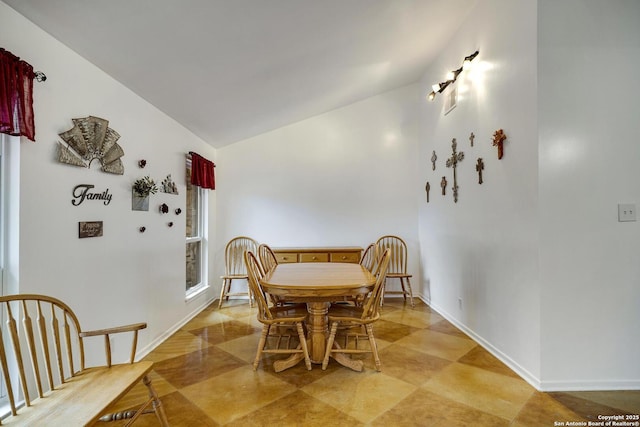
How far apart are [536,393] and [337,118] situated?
401 centimetres

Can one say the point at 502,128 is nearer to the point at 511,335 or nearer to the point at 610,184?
the point at 610,184

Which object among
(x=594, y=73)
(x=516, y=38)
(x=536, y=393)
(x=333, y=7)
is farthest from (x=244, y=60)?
(x=536, y=393)

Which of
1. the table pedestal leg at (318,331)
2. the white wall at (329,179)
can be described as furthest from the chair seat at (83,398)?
the white wall at (329,179)

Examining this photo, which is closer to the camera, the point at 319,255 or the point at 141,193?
the point at 141,193

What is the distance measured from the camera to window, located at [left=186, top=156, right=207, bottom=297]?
13.0 ft

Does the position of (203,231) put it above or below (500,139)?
below

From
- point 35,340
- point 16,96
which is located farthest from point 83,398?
point 16,96

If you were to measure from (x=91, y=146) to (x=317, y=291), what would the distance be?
6.21 ft

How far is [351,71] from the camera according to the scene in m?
3.51

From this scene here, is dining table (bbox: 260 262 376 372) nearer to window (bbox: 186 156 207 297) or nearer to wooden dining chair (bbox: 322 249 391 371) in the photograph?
wooden dining chair (bbox: 322 249 391 371)

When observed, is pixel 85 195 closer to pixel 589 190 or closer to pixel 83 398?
pixel 83 398

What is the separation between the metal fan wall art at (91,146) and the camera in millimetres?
1940

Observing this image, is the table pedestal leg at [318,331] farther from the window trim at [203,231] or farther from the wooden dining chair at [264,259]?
the window trim at [203,231]

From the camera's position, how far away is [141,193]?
8.84 feet
